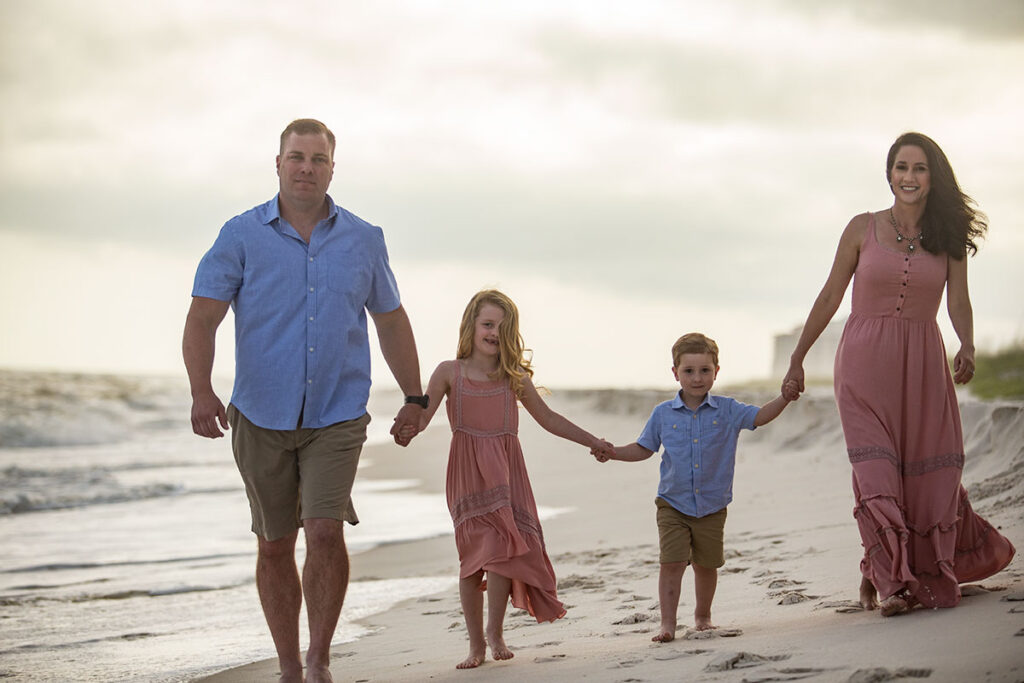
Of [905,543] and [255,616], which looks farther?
[255,616]

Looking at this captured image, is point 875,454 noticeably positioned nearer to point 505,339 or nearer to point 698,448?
point 698,448

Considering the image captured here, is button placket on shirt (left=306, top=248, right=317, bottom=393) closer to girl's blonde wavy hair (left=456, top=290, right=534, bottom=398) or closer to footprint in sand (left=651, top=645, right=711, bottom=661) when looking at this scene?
girl's blonde wavy hair (left=456, top=290, right=534, bottom=398)

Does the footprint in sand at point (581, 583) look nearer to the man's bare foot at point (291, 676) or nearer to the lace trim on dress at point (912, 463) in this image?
the lace trim on dress at point (912, 463)

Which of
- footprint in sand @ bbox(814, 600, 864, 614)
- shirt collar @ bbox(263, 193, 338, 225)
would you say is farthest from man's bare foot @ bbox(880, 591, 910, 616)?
shirt collar @ bbox(263, 193, 338, 225)

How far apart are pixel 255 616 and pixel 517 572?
230cm

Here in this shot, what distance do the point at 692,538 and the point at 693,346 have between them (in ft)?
2.62

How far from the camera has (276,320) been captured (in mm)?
4109

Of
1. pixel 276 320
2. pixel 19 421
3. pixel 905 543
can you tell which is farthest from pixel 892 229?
pixel 19 421

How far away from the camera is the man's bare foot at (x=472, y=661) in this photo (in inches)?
162

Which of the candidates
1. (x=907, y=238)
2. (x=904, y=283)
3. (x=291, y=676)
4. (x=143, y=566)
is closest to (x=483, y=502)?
(x=291, y=676)

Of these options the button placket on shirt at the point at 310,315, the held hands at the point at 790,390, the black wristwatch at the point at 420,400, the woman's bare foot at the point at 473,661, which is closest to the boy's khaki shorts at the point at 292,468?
the button placket on shirt at the point at 310,315

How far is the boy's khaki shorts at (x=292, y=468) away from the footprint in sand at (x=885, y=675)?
186cm

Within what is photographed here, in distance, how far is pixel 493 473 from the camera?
4.35 metres

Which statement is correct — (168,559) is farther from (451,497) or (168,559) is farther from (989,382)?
(989,382)
